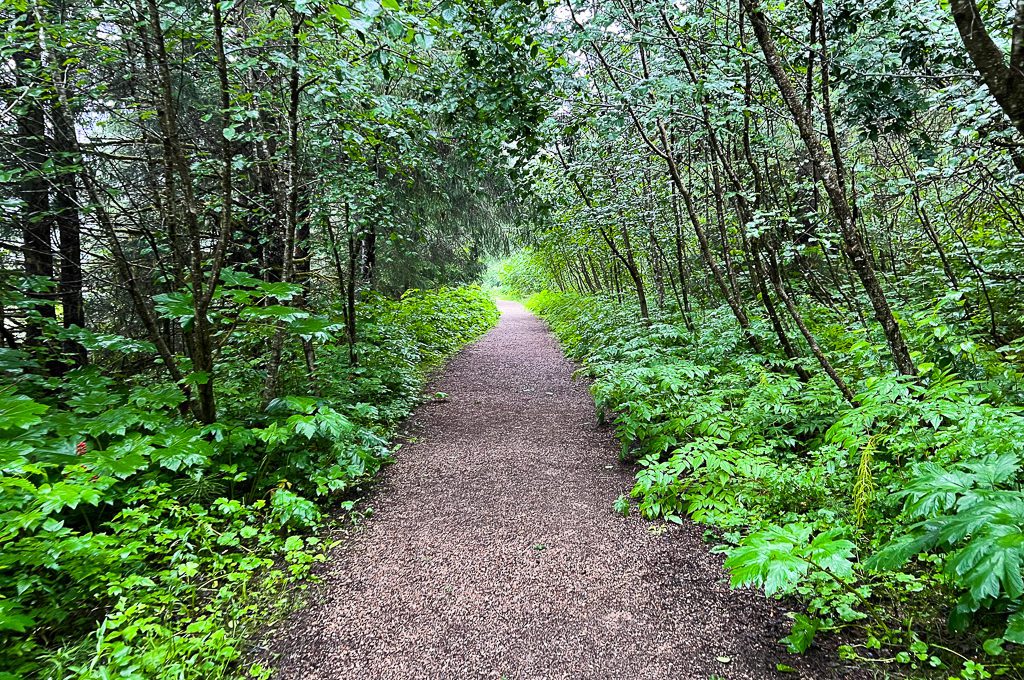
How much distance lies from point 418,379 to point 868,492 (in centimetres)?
585

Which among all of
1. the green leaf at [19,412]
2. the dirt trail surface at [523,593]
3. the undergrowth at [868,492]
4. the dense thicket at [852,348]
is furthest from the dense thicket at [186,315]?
the undergrowth at [868,492]

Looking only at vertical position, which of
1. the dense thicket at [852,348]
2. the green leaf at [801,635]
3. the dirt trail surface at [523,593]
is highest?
the dense thicket at [852,348]

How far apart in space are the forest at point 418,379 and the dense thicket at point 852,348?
0.09ft

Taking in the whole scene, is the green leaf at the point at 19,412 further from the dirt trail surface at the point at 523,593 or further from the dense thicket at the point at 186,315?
the dirt trail surface at the point at 523,593

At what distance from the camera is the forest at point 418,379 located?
7.11 ft

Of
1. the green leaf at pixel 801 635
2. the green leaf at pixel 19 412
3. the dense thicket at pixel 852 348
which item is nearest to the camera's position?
the dense thicket at pixel 852 348

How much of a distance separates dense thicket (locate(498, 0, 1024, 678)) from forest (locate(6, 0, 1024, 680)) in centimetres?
3

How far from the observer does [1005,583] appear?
1.57 m

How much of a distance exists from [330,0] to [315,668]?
3.54 m

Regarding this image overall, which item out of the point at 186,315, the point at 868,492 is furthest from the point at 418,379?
the point at 868,492

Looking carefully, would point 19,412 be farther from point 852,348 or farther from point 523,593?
point 852,348

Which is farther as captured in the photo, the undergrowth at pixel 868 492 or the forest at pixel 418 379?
the forest at pixel 418 379

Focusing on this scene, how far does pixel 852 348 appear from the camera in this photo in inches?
152

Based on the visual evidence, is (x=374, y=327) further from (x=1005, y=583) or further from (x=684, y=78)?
(x=1005, y=583)
